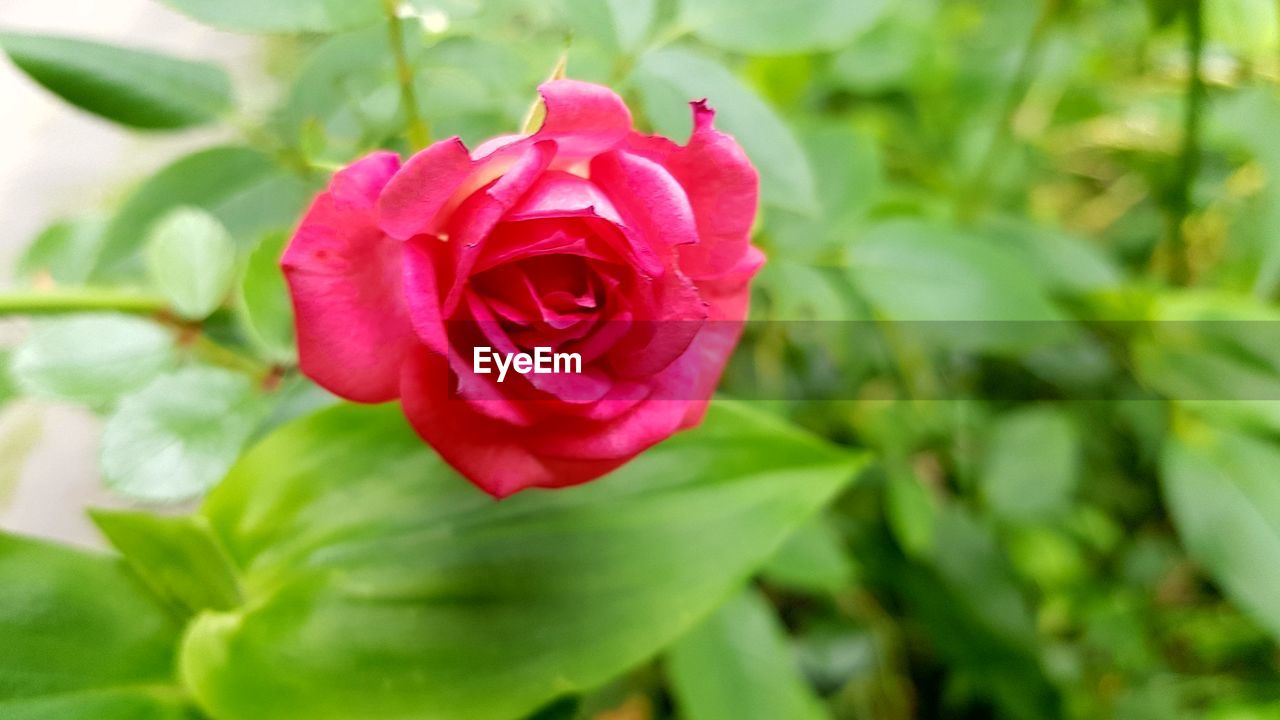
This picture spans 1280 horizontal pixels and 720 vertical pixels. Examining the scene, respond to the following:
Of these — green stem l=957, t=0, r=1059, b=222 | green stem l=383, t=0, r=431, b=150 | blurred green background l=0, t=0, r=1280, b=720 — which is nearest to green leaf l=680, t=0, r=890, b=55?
blurred green background l=0, t=0, r=1280, b=720

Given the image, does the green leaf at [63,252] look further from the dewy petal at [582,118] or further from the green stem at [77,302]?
the dewy petal at [582,118]

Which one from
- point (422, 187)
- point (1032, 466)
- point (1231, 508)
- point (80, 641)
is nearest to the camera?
point (422, 187)

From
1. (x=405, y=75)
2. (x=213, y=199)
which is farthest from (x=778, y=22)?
(x=213, y=199)

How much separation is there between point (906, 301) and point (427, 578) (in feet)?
0.97

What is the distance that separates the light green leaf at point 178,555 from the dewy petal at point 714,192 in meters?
0.20

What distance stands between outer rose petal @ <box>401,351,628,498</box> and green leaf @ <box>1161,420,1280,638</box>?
15.3 inches

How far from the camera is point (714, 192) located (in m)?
0.21

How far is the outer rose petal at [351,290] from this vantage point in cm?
19

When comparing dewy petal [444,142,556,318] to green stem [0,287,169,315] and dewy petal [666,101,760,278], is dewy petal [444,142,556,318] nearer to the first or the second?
dewy petal [666,101,760,278]

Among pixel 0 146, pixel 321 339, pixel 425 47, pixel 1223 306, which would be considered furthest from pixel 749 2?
pixel 0 146

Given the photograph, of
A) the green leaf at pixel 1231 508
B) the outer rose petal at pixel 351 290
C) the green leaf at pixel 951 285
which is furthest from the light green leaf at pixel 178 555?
the green leaf at pixel 1231 508

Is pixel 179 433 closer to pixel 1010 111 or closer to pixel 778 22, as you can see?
pixel 778 22

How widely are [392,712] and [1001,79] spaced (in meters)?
0.68

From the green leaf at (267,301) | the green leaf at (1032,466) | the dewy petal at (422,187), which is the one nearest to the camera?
the dewy petal at (422,187)
